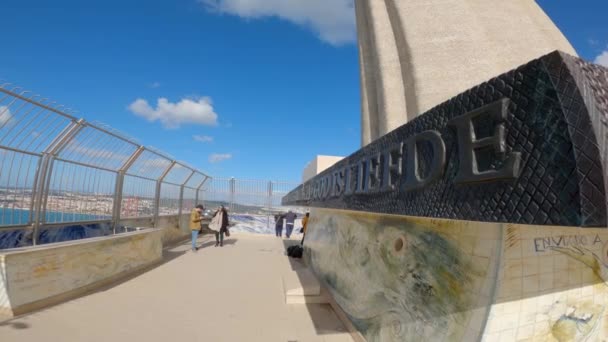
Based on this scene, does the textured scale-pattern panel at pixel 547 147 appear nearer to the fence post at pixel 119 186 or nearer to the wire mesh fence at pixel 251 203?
the fence post at pixel 119 186

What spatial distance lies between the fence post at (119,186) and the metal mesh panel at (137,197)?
17 cm

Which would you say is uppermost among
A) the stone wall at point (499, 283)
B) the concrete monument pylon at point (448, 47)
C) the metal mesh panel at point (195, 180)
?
the concrete monument pylon at point (448, 47)

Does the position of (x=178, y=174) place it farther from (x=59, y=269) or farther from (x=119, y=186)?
(x=59, y=269)

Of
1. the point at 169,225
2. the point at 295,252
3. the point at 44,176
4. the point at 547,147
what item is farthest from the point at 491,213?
the point at 169,225

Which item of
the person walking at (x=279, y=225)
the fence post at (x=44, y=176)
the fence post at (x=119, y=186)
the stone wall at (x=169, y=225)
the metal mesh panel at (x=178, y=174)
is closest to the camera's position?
the fence post at (x=44, y=176)

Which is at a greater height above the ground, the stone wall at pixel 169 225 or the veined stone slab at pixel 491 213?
the veined stone slab at pixel 491 213

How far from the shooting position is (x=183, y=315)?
420cm

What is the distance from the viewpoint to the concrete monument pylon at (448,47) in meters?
4.04

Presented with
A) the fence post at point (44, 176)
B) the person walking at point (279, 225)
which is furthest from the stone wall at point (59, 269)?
the person walking at point (279, 225)

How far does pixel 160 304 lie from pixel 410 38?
533 centimetres

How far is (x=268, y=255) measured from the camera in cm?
961

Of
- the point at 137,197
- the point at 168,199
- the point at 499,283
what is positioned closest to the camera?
the point at 499,283

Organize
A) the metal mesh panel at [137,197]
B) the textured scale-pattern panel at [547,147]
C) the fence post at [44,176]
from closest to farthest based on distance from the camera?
1. the textured scale-pattern panel at [547,147]
2. the fence post at [44,176]
3. the metal mesh panel at [137,197]

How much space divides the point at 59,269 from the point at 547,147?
5.59 metres
